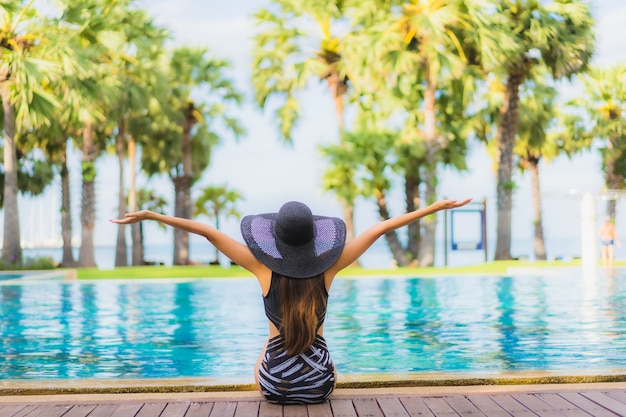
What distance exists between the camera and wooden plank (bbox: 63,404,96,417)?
4726mm

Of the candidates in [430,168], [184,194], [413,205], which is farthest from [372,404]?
[184,194]

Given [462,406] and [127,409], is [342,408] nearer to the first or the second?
[462,406]

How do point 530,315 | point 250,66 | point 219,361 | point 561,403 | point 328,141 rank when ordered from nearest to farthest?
point 561,403 < point 219,361 < point 530,315 < point 328,141 < point 250,66

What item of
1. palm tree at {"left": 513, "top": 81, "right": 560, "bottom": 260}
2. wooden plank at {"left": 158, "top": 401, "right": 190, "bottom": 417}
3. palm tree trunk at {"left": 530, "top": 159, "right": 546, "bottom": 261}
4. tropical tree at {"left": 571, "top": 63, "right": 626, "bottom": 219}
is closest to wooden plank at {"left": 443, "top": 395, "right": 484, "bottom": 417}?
wooden plank at {"left": 158, "top": 401, "right": 190, "bottom": 417}

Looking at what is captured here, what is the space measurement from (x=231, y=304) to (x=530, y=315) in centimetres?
542

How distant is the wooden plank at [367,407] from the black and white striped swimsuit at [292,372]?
0.19 meters

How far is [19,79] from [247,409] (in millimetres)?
20792

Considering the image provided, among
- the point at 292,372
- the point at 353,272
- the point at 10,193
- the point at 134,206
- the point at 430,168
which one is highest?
the point at 430,168

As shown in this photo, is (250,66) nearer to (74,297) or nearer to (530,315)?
(74,297)

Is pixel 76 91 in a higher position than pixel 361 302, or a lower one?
higher

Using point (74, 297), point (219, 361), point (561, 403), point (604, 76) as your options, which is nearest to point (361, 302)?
point (74, 297)

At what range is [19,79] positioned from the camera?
77.5 feet

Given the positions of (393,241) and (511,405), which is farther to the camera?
(393,241)

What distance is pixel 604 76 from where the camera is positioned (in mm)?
40875
